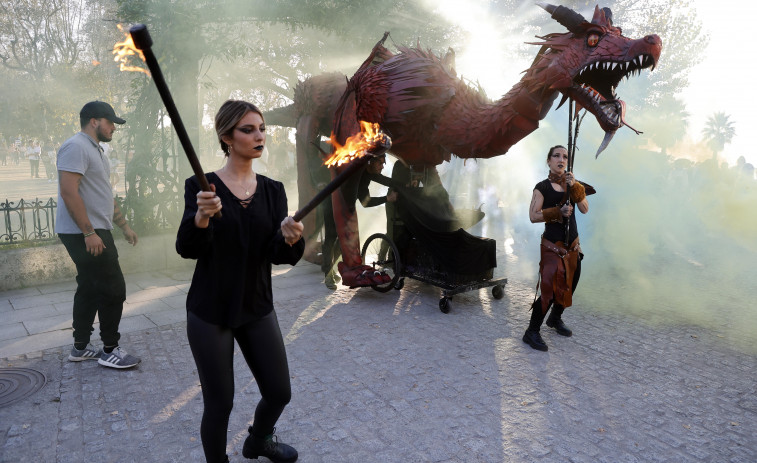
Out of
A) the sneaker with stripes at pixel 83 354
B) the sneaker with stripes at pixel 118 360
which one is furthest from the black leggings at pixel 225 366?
the sneaker with stripes at pixel 83 354

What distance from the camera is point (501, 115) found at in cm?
540

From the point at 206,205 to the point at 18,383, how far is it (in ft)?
11.1

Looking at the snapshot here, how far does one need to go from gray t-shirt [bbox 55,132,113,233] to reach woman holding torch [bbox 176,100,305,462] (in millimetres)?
2298

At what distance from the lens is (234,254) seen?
8.54ft

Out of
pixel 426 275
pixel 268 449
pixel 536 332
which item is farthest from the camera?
pixel 426 275

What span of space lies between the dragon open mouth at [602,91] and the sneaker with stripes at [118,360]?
4.76 m

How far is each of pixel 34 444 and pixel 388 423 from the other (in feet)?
7.80

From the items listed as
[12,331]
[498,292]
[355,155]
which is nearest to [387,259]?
[498,292]

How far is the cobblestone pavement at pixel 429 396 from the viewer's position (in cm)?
347

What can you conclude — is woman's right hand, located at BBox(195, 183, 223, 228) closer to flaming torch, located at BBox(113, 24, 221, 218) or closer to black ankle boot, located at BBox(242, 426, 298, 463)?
flaming torch, located at BBox(113, 24, 221, 218)

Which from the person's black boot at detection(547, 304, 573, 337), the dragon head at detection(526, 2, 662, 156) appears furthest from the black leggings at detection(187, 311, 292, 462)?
the person's black boot at detection(547, 304, 573, 337)

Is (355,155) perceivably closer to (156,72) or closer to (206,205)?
(206,205)

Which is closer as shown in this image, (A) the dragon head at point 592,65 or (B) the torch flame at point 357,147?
(B) the torch flame at point 357,147

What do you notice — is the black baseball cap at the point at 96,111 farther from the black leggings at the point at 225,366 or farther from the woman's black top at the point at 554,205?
the woman's black top at the point at 554,205
